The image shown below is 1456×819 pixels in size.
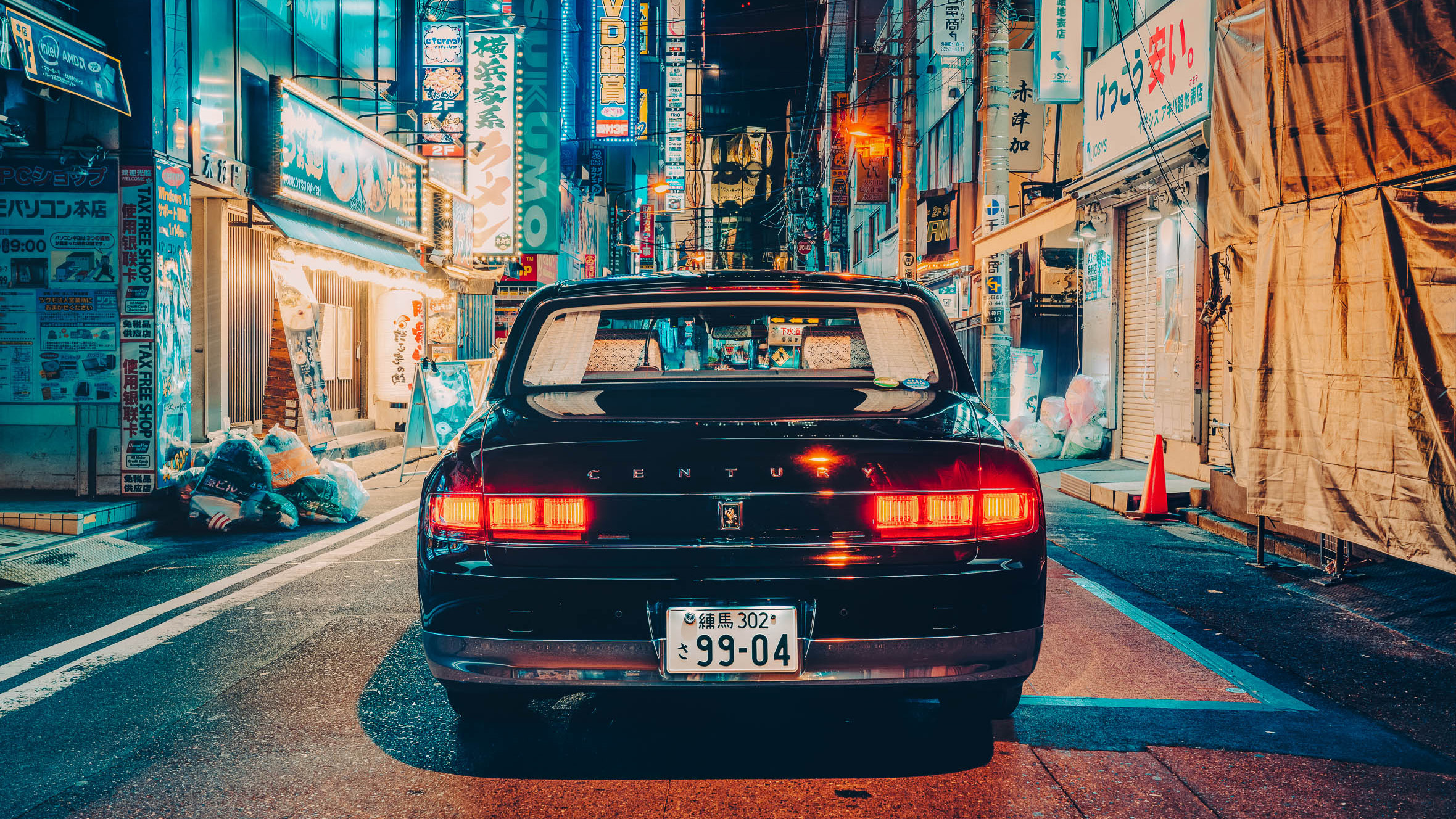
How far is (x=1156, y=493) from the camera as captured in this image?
920 centimetres

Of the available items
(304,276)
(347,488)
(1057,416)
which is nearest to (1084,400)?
(1057,416)

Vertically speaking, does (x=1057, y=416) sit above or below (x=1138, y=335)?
below

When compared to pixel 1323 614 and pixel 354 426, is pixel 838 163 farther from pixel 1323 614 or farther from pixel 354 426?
pixel 1323 614

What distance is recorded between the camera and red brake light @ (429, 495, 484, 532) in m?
2.85

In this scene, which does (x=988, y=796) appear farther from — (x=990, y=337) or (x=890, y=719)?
(x=990, y=337)

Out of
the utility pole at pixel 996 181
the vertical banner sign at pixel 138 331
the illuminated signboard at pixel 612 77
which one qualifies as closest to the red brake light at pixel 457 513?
the vertical banner sign at pixel 138 331

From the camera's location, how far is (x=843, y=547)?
2.79 m

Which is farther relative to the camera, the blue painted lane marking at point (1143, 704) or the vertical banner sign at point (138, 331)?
the vertical banner sign at point (138, 331)

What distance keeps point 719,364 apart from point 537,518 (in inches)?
85.9

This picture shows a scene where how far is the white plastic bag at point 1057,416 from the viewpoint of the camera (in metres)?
14.8

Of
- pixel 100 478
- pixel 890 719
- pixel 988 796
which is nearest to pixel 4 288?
pixel 100 478

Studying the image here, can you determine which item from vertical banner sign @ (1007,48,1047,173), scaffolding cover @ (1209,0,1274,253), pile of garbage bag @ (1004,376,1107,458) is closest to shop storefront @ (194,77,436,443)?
pile of garbage bag @ (1004,376,1107,458)

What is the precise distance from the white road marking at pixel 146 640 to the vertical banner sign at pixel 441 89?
1180 centimetres

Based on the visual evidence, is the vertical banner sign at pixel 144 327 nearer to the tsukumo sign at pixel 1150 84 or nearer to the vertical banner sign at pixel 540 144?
the tsukumo sign at pixel 1150 84
